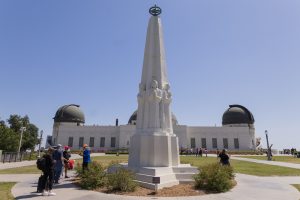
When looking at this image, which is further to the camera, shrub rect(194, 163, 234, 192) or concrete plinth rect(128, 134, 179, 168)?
concrete plinth rect(128, 134, 179, 168)

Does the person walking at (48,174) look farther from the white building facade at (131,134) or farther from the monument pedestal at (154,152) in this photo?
the white building facade at (131,134)

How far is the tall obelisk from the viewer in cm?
1120

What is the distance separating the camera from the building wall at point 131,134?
2500 inches

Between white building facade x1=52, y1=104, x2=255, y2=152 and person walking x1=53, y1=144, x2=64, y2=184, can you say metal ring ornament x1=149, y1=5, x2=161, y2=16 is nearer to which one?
person walking x1=53, y1=144, x2=64, y2=184

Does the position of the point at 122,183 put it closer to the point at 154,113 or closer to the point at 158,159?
the point at 158,159

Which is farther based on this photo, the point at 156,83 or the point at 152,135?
the point at 156,83

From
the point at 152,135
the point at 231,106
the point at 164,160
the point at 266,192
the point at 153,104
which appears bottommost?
the point at 266,192

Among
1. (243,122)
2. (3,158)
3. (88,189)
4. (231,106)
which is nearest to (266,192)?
(88,189)

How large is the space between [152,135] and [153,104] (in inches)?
65.2

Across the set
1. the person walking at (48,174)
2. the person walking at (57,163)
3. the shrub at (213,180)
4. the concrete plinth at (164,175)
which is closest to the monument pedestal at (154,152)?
the concrete plinth at (164,175)

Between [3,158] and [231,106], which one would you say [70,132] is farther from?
[231,106]

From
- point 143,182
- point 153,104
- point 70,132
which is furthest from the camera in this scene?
point 70,132

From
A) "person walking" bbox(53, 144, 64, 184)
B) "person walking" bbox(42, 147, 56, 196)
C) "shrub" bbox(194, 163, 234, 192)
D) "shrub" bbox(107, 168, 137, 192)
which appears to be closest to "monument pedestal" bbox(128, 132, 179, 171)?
"shrub" bbox(194, 163, 234, 192)

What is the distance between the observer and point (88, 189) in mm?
9047
